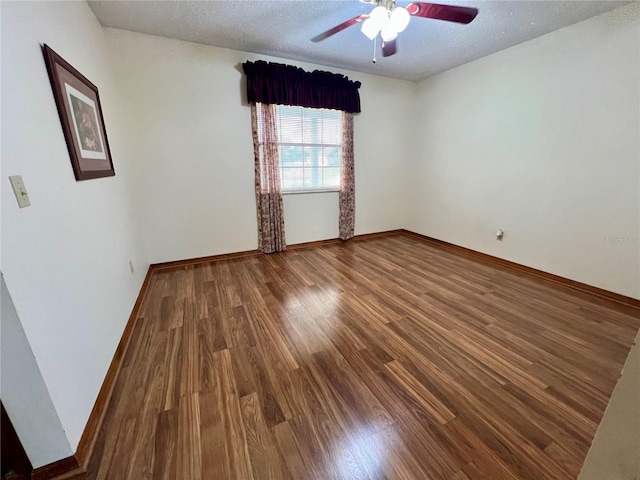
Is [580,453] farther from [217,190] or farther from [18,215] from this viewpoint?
[217,190]

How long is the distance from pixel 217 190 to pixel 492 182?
11.1 feet

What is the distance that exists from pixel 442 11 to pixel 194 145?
8.61ft

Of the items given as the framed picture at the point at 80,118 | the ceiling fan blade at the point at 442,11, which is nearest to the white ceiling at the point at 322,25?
the ceiling fan blade at the point at 442,11

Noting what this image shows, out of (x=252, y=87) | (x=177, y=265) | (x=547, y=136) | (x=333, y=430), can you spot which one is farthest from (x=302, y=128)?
(x=333, y=430)

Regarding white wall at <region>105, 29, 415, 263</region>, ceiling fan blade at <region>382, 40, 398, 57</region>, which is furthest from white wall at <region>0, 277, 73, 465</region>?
ceiling fan blade at <region>382, 40, 398, 57</region>

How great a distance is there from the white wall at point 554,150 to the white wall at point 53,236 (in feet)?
12.7

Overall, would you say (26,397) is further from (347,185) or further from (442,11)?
(347,185)

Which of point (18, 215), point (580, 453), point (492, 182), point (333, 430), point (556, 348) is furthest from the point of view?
point (492, 182)

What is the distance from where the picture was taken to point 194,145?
9.95 feet

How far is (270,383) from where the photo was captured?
4.85 ft

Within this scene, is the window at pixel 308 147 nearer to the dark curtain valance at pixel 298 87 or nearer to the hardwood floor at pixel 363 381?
the dark curtain valance at pixel 298 87

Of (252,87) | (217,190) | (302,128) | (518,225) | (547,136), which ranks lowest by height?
(518,225)

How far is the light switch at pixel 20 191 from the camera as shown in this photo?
3.00 ft

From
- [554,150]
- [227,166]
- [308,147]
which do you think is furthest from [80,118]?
[554,150]
